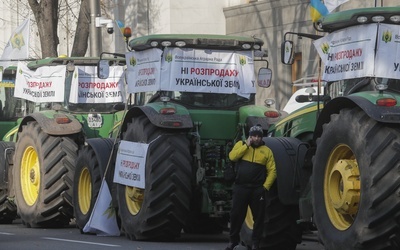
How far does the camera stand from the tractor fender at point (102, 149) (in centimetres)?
1945

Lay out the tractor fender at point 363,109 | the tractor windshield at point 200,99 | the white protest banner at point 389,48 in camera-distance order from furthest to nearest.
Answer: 1. the tractor windshield at point 200,99
2. the white protest banner at point 389,48
3. the tractor fender at point 363,109

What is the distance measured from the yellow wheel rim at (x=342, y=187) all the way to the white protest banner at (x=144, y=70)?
198 inches

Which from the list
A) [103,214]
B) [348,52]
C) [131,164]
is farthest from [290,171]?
[103,214]

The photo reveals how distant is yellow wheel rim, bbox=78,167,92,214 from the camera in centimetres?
2017

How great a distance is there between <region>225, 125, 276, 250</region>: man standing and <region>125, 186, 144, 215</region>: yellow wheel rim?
2.77 m

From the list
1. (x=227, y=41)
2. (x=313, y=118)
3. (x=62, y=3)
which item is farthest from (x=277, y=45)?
(x=313, y=118)

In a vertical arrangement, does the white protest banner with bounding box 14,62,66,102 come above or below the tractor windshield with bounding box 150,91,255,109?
above

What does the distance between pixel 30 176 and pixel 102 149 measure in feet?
9.49

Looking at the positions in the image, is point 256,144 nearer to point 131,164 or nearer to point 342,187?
point 342,187

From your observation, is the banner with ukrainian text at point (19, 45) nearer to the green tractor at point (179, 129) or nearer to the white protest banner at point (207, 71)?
the green tractor at point (179, 129)

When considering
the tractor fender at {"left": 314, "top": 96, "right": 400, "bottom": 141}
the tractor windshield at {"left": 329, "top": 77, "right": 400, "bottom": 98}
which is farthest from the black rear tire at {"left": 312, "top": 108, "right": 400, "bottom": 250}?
the tractor windshield at {"left": 329, "top": 77, "right": 400, "bottom": 98}

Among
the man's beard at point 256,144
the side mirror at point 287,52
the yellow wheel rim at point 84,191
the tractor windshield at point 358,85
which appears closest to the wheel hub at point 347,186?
the tractor windshield at point 358,85

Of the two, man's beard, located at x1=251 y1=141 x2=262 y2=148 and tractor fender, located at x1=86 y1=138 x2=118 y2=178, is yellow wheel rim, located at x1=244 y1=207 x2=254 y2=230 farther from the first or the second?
tractor fender, located at x1=86 y1=138 x2=118 y2=178

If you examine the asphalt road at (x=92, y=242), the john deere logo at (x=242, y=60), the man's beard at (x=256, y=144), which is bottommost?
the asphalt road at (x=92, y=242)
